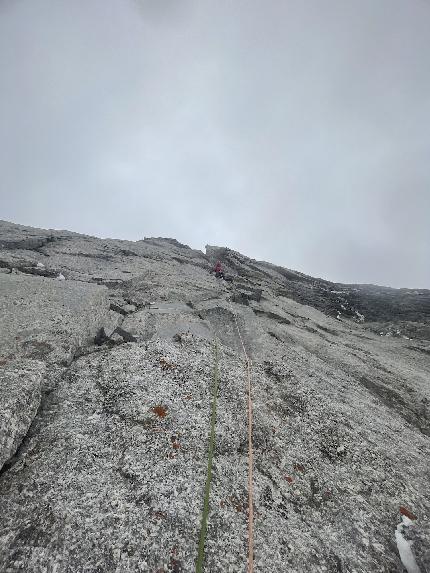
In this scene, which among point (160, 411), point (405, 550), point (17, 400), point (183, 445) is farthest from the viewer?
point (160, 411)

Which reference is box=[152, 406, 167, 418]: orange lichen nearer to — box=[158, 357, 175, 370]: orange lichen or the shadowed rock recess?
the shadowed rock recess

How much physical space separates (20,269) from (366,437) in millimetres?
23301

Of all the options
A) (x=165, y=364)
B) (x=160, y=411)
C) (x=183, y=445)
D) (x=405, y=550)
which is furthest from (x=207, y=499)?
(x=165, y=364)

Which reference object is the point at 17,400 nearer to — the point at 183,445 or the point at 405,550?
the point at 183,445

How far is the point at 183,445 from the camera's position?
31.8 ft

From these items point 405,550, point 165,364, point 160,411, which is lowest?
point 405,550

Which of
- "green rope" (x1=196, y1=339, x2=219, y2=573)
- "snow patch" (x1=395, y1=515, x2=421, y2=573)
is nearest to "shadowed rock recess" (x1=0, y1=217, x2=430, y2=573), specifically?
"snow patch" (x1=395, y1=515, x2=421, y2=573)

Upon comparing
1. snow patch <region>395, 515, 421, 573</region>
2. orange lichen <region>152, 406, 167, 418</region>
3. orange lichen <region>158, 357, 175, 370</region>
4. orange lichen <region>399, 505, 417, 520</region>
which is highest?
orange lichen <region>158, 357, 175, 370</region>

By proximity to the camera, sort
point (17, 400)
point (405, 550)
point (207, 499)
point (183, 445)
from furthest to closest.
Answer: point (183, 445)
point (17, 400)
point (405, 550)
point (207, 499)

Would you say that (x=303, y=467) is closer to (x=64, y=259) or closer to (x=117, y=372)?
(x=117, y=372)

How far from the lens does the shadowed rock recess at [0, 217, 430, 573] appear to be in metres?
7.32

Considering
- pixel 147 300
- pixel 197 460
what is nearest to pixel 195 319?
pixel 147 300

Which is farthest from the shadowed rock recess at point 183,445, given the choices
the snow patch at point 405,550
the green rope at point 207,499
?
the green rope at point 207,499

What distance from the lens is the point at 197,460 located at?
9.34 meters
